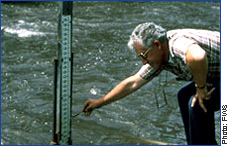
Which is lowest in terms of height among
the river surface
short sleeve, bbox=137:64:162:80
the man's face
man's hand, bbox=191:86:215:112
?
the river surface

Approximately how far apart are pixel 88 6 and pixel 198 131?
331 inches

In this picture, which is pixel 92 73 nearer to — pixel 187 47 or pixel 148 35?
pixel 148 35

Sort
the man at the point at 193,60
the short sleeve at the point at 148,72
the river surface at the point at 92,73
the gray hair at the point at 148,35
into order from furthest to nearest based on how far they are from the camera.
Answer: the river surface at the point at 92,73 → the short sleeve at the point at 148,72 → the gray hair at the point at 148,35 → the man at the point at 193,60

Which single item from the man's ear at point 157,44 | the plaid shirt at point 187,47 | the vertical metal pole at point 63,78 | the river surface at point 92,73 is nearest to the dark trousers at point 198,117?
the plaid shirt at point 187,47

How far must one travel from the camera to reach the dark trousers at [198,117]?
359cm

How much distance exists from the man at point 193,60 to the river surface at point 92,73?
649 millimetres

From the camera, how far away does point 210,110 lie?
3.62 metres

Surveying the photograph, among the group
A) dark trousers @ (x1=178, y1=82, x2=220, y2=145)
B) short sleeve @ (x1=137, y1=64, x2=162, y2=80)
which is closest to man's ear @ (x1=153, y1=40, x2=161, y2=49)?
short sleeve @ (x1=137, y1=64, x2=162, y2=80)

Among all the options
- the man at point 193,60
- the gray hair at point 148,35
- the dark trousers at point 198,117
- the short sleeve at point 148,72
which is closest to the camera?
the man at point 193,60

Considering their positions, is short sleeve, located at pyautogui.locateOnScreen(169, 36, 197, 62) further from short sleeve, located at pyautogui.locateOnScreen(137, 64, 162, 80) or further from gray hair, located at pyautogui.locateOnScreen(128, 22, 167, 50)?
short sleeve, located at pyautogui.locateOnScreen(137, 64, 162, 80)

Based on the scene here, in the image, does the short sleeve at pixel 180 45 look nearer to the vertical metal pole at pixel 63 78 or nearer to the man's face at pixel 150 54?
the man's face at pixel 150 54

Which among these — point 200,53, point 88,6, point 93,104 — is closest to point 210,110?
point 200,53

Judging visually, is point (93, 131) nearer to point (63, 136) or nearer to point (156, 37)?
point (63, 136)

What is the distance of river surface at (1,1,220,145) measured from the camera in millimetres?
5273
